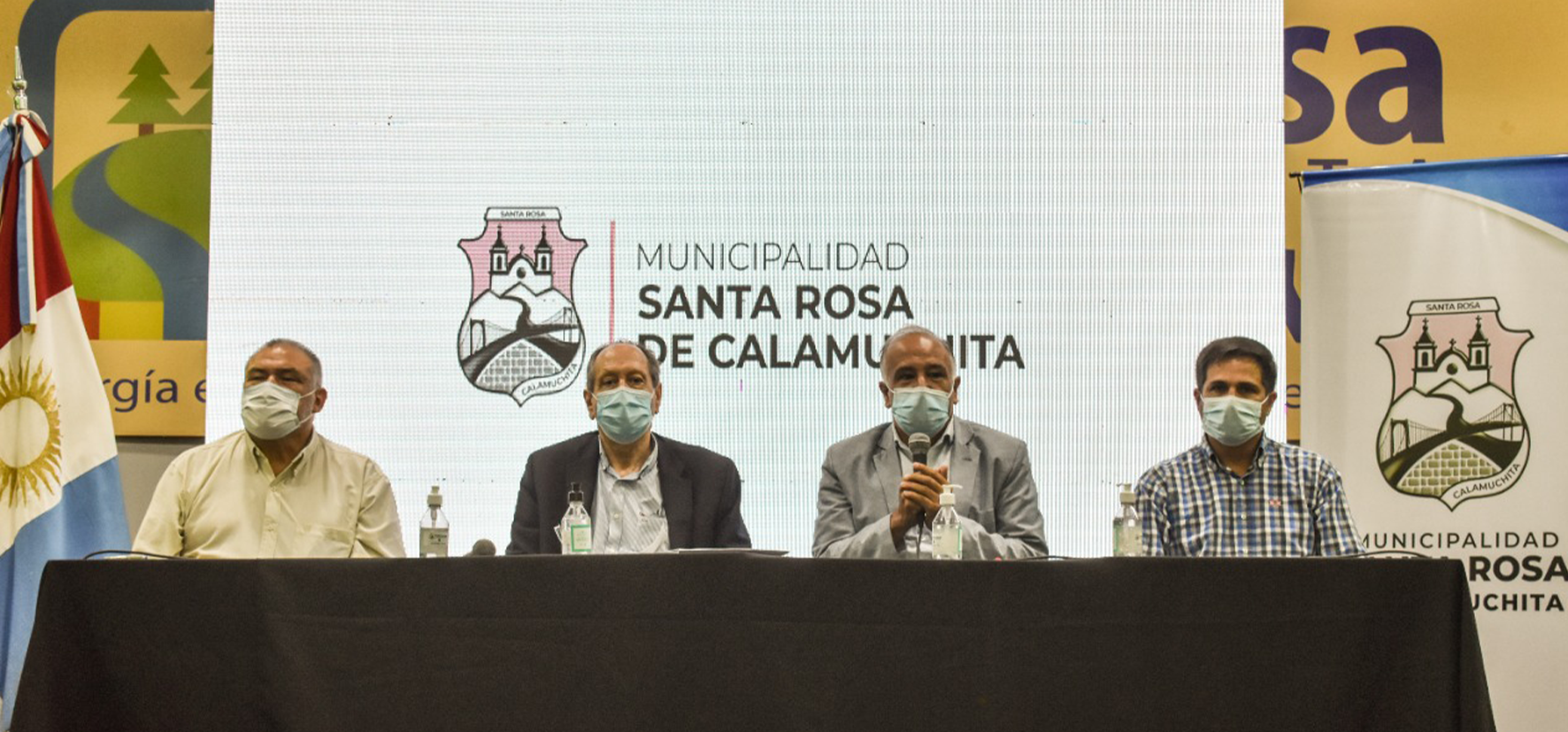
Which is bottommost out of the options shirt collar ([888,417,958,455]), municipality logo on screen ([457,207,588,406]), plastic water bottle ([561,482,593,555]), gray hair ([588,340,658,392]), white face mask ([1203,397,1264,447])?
plastic water bottle ([561,482,593,555])

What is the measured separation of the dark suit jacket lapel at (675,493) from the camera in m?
3.50

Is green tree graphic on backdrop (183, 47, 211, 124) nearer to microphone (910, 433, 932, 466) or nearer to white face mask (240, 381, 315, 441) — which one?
white face mask (240, 381, 315, 441)

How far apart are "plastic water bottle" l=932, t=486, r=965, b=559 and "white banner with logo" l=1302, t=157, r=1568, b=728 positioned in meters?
1.64

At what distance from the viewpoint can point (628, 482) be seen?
Result: 3.59 meters

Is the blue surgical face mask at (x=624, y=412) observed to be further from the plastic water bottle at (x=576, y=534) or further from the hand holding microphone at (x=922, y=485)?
the hand holding microphone at (x=922, y=485)

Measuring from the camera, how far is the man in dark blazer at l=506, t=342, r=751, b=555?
11.5ft

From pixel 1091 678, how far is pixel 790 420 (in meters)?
2.24

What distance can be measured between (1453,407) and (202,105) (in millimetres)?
4069

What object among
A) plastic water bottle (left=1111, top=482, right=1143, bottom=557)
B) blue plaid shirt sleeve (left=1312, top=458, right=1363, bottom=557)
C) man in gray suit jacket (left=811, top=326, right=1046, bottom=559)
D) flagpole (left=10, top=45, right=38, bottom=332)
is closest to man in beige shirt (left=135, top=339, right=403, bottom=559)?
flagpole (left=10, top=45, right=38, bottom=332)

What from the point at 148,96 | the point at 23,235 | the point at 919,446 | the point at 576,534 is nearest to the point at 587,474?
the point at 576,534

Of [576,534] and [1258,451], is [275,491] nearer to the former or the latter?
[576,534]

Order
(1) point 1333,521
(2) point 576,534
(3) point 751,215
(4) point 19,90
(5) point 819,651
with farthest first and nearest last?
(3) point 751,215
(4) point 19,90
(1) point 1333,521
(2) point 576,534
(5) point 819,651

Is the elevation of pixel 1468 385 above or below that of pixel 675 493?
above

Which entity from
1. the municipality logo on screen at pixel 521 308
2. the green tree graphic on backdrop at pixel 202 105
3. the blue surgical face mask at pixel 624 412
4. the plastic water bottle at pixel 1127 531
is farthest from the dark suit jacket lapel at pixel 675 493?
the green tree graphic on backdrop at pixel 202 105
